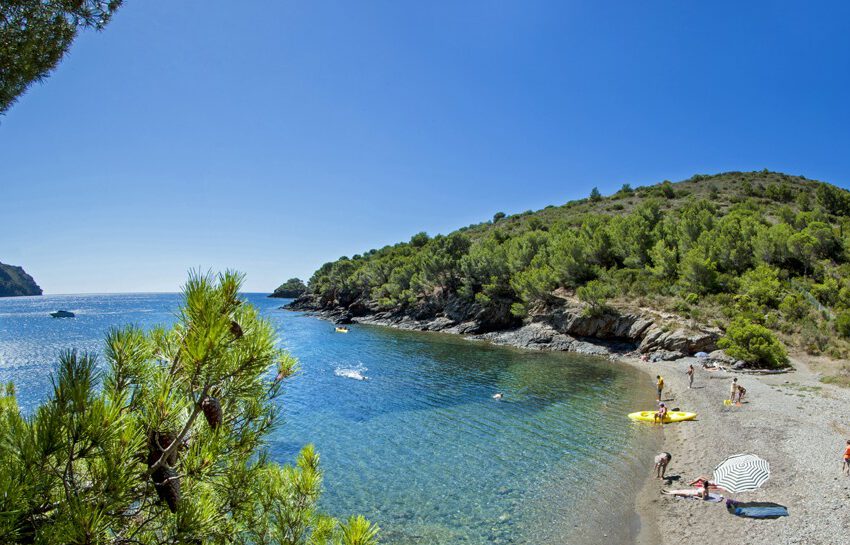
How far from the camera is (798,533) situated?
9312 millimetres

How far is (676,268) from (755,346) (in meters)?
15.4

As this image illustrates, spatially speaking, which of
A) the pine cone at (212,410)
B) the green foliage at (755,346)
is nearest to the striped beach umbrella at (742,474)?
the pine cone at (212,410)

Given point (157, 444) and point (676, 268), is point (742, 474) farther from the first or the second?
point (676, 268)

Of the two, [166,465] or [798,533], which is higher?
[166,465]

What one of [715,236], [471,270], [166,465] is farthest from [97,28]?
[471,270]

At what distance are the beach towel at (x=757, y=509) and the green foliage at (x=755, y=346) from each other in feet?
69.1

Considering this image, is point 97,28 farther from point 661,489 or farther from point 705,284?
point 705,284

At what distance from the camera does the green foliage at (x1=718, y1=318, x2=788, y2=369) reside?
26844 mm

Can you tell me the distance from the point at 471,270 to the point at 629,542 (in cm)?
4785

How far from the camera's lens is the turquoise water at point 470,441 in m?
11.2

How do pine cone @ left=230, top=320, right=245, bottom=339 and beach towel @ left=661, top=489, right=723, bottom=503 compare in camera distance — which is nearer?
pine cone @ left=230, top=320, right=245, bottom=339

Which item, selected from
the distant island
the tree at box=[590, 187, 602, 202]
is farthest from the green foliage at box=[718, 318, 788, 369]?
the distant island

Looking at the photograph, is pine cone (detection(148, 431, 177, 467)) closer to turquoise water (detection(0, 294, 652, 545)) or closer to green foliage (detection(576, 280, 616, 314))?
turquoise water (detection(0, 294, 652, 545))

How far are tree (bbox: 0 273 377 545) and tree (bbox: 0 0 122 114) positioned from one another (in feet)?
11.3
